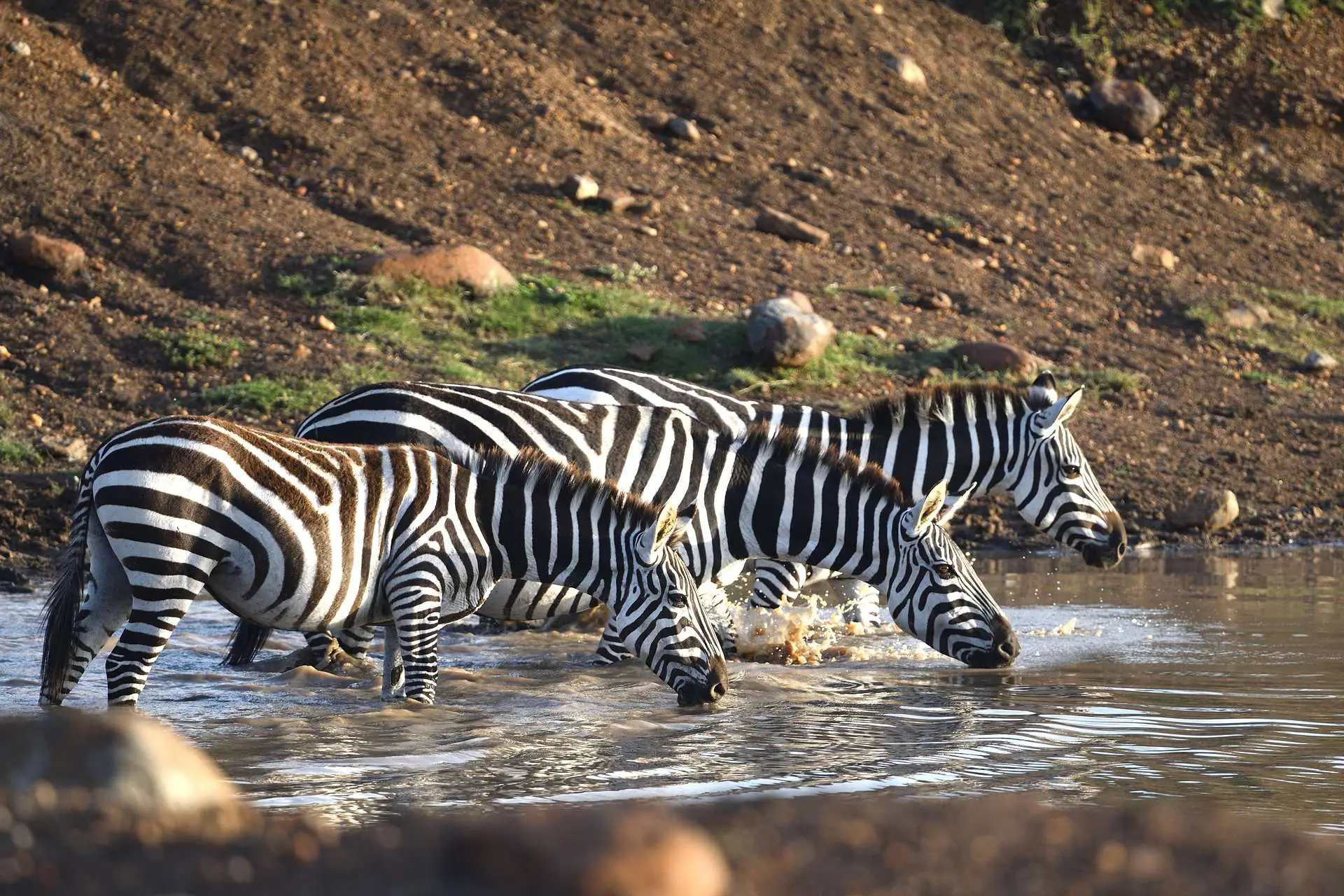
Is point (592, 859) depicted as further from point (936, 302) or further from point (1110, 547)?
point (936, 302)

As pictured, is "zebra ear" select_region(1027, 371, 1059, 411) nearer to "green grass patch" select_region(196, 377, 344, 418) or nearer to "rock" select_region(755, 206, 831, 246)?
"green grass patch" select_region(196, 377, 344, 418)

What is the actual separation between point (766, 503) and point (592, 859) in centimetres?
621

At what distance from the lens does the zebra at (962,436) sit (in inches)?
395

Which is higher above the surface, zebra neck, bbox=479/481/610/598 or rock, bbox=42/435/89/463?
rock, bbox=42/435/89/463

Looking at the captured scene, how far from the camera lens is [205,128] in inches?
699

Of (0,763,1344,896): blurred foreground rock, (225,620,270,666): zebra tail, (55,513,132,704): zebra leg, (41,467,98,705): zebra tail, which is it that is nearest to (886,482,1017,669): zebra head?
(225,620,270,666): zebra tail

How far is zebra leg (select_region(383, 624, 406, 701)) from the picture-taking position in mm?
8016

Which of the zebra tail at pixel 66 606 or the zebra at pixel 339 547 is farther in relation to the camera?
the zebra tail at pixel 66 606

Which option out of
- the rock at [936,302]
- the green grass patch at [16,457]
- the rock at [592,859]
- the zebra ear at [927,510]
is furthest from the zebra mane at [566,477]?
the rock at [936,302]

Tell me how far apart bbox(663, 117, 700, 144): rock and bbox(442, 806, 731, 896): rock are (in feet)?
56.5

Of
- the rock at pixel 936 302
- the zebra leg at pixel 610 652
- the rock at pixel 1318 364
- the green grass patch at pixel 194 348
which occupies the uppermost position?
the rock at pixel 936 302

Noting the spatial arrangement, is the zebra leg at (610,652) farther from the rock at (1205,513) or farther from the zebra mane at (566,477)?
the rock at (1205,513)

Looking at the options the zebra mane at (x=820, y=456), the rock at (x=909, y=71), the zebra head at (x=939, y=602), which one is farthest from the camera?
the rock at (x=909, y=71)

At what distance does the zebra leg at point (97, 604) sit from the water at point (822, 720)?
0.32 metres
